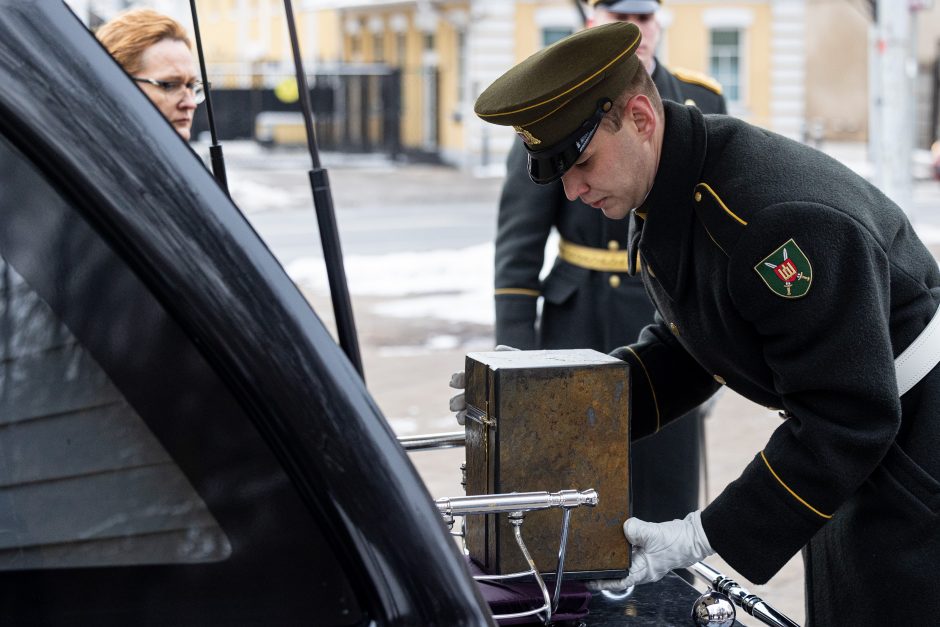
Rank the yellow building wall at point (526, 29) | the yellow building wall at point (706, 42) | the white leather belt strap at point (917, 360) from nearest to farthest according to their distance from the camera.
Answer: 1. the white leather belt strap at point (917, 360)
2. the yellow building wall at point (526, 29)
3. the yellow building wall at point (706, 42)

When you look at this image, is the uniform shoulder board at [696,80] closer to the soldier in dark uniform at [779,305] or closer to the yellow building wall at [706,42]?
the soldier in dark uniform at [779,305]

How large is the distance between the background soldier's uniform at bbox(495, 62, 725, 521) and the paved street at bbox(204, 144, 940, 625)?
3.42 feet

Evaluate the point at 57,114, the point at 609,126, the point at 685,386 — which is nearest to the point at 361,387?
the point at 57,114

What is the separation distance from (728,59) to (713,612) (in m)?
27.1

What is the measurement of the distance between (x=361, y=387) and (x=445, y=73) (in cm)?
2791

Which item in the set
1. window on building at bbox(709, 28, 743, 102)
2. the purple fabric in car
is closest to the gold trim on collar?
the purple fabric in car

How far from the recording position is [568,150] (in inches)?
80.0

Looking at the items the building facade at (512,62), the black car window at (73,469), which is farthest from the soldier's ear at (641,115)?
the building facade at (512,62)

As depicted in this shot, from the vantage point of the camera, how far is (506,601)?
1856 mm

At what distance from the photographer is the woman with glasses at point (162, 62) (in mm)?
3479

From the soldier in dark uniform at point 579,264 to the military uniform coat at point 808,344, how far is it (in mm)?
1670

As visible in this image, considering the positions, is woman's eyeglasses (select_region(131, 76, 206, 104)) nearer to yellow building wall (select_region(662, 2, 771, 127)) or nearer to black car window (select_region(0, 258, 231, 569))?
black car window (select_region(0, 258, 231, 569))

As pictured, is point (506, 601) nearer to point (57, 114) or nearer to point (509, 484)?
point (509, 484)

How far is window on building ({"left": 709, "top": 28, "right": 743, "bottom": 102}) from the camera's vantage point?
27.8 m
